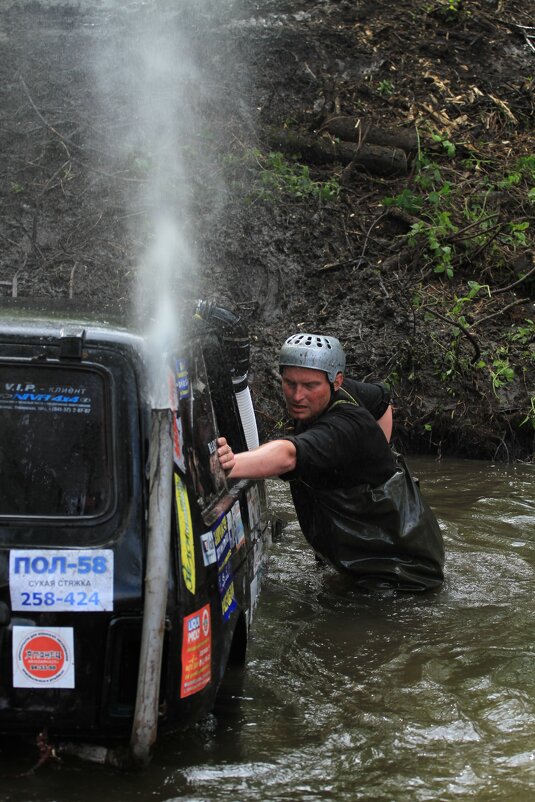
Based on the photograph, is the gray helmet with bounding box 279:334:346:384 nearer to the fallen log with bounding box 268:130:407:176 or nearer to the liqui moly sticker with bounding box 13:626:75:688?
the liqui moly sticker with bounding box 13:626:75:688

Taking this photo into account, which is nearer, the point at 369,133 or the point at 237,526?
the point at 237,526

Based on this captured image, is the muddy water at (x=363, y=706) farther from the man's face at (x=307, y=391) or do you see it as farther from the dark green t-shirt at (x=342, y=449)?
the man's face at (x=307, y=391)

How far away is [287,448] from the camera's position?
468cm

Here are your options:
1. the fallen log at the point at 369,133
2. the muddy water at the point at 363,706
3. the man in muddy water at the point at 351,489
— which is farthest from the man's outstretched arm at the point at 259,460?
the fallen log at the point at 369,133

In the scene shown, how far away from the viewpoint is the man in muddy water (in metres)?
5.30

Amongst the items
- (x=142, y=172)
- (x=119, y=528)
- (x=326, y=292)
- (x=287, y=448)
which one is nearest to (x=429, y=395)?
(x=326, y=292)

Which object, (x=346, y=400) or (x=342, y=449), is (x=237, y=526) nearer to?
(x=342, y=449)

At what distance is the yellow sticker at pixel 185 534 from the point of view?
3.19 m

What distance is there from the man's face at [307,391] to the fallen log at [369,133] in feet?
25.2

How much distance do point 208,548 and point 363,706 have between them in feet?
4.42

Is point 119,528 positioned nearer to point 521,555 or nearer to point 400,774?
point 400,774

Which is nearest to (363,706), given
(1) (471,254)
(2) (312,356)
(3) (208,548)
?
(3) (208,548)

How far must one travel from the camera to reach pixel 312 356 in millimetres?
5348

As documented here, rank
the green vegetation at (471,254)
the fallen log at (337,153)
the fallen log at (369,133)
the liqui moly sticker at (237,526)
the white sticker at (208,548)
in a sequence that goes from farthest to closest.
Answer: the fallen log at (369,133) < the fallen log at (337,153) < the green vegetation at (471,254) < the liqui moly sticker at (237,526) < the white sticker at (208,548)
